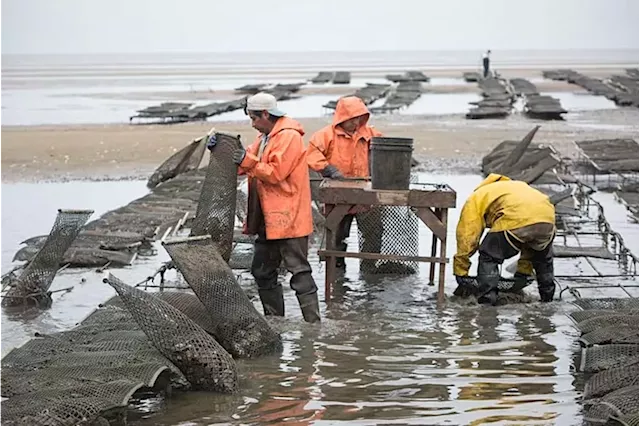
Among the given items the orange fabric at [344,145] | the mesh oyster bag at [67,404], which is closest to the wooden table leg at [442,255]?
the orange fabric at [344,145]

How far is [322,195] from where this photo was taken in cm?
800

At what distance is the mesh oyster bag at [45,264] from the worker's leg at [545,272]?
3.55 meters

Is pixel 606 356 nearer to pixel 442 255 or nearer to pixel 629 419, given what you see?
pixel 629 419

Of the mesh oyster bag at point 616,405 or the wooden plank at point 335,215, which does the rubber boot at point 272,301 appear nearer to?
the wooden plank at point 335,215

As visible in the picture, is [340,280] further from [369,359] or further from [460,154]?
[460,154]

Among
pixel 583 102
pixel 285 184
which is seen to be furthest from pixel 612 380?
pixel 583 102

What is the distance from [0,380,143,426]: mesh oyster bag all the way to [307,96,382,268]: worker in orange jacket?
12.3 ft

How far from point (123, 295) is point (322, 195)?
241cm

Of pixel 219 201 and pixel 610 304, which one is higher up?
pixel 219 201

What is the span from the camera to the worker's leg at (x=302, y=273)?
24.3ft

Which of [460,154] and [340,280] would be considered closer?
[340,280]

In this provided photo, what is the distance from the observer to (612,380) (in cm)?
556

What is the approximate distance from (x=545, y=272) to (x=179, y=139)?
16114mm

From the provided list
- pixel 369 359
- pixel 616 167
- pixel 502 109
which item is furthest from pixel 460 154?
pixel 369 359
